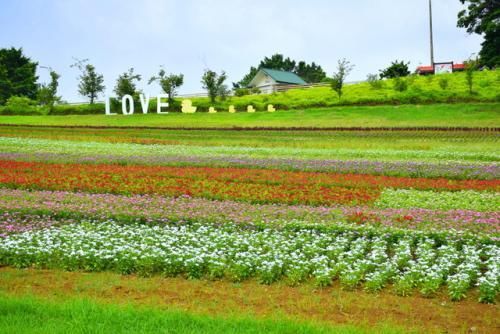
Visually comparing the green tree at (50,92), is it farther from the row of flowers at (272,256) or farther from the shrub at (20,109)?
the row of flowers at (272,256)

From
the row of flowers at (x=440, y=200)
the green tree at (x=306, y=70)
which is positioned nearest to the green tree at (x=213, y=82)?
the row of flowers at (x=440, y=200)

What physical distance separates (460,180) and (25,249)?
12.5 metres

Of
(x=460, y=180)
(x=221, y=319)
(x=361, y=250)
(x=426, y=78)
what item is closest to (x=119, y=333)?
(x=221, y=319)

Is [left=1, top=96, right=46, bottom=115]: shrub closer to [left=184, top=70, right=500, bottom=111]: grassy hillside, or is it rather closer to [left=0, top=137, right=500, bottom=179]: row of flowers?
[left=184, top=70, right=500, bottom=111]: grassy hillside

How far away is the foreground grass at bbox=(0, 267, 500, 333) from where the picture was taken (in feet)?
20.9

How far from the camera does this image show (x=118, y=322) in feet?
19.4

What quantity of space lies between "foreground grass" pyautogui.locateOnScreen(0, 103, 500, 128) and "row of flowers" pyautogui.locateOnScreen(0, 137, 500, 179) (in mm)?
9771

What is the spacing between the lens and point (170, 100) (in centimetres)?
5003

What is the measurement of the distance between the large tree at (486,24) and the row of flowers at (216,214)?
90.3ft

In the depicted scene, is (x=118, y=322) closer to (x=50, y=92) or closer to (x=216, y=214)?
(x=216, y=214)

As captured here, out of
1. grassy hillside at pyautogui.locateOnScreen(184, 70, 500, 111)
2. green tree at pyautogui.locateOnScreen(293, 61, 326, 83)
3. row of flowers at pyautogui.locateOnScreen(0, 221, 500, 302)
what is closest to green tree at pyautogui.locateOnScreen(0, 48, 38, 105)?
grassy hillside at pyautogui.locateOnScreen(184, 70, 500, 111)

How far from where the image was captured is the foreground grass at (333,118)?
33688 mm

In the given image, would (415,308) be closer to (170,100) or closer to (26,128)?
(26,128)

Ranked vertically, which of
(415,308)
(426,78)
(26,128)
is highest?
(426,78)
